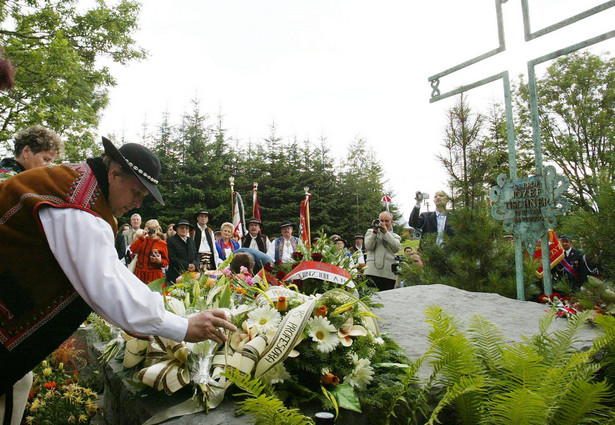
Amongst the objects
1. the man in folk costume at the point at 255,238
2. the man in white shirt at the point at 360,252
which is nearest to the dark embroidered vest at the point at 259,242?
the man in folk costume at the point at 255,238

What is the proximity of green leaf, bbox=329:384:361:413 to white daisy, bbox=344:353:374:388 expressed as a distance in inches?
1.5

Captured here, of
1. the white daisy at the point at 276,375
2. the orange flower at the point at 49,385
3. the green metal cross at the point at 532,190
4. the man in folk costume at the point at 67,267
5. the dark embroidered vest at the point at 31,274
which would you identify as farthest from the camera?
the green metal cross at the point at 532,190

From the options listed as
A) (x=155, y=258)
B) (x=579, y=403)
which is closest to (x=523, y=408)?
(x=579, y=403)

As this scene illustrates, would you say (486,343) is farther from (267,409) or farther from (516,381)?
(267,409)

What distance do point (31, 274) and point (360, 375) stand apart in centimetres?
152

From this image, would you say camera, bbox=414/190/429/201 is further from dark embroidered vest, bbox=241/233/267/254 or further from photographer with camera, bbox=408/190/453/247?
dark embroidered vest, bbox=241/233/267/254

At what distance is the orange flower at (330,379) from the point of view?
6.56ft

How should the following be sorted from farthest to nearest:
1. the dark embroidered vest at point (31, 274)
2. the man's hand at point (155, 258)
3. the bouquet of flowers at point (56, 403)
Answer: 1. the man's hand at point (155, 258)
2. the bouquet of flowers at point (56, 403)
3. the dark embroidered vest at point (31, 274)

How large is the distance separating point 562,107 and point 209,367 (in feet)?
82.8

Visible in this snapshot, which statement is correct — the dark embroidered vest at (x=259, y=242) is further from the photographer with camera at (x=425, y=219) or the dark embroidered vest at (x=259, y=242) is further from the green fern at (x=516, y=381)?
the green fern at (x=516, y=381)

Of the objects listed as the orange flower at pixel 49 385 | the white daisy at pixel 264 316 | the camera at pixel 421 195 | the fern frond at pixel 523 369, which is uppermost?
the camera at pixel 421 195

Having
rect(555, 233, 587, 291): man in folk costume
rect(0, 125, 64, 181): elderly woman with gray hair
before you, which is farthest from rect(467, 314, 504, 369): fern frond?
rect(0, 125, 64, 181): elderly woman with gray hair

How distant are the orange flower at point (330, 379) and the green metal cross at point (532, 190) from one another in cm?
285

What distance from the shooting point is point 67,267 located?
163 centimetres
